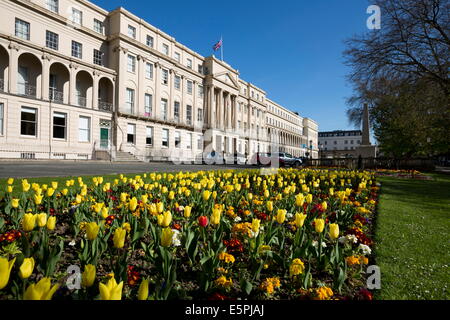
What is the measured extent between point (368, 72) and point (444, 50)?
3.93 m

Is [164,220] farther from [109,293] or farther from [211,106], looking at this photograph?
[211,106]

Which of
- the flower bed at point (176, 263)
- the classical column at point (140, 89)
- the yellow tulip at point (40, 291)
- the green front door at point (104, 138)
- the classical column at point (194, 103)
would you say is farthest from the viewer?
the classical column at point (194, 103)

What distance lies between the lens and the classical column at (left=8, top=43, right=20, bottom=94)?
1933 centimetres

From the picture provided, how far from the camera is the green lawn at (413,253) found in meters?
Answer: 2.21

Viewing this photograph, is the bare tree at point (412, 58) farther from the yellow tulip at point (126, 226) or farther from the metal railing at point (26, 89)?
the metal railing at point (26, 89)

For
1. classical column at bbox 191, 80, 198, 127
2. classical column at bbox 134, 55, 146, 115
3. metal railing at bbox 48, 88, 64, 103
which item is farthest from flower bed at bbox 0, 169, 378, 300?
classical column at bbox 191, 80, 198, 127

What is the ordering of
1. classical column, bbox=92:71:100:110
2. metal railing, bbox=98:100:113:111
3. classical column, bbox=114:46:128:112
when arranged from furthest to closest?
classical column, bbox=114:46:128:112, metal railing, bbox=98:100:113:111, classical column, bbox=92:71:100:110

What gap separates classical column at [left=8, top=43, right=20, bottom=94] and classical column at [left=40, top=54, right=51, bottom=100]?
5.96 ft

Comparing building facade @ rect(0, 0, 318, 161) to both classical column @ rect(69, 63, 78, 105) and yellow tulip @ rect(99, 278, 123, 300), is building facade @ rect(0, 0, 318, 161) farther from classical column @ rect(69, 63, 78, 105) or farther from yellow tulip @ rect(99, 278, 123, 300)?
yellow tulip @ rect(99, 278, 123, 300)

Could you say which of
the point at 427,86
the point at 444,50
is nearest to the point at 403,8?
the point at 444,50

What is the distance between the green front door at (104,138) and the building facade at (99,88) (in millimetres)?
103

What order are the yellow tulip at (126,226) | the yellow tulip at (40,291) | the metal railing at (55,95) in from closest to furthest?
1. the yellow tulip at (40,291)
2. the yellow tulip at (126,226)
3. the metal railing at (55,95)

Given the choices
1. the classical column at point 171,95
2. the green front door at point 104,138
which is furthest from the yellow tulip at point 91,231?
the classical column at point 171,95

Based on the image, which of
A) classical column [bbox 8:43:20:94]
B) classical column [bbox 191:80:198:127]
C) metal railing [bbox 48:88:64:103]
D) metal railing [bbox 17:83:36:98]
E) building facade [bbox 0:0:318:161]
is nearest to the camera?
classical column [bbox 8:43:20:94]
